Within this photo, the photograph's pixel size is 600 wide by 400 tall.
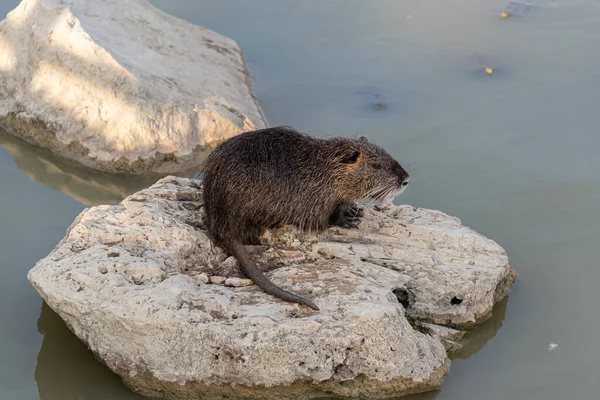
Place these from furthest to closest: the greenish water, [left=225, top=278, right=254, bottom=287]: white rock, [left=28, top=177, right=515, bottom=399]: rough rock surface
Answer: the greenish water, [left=225, top=278, right=254, bottom=287]: white rock, [left=28, top=177, right=515, bottom=399]: rough rock surface

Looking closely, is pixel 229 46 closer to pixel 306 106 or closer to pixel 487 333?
pixel 306 106

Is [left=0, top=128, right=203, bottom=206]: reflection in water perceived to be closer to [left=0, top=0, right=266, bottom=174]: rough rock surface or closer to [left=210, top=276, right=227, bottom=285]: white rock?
[left=0, top=0, right=266, bottom=174]: rough rock surface

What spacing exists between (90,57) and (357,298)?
3192mm

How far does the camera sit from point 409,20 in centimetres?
827

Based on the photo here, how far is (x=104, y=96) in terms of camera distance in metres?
6.06

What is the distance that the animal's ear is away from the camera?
4691mm

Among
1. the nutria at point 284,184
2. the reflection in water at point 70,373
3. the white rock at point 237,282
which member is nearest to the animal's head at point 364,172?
the nutria at point 284,184

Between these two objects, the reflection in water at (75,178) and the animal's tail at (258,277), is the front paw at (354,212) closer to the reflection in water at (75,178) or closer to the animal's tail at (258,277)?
the animal's tail at (258,277)

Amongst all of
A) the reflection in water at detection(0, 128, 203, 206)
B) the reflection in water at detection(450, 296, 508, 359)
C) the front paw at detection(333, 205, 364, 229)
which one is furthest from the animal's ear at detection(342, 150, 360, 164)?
the reflection in water at detection(0, 128, 203, 206)

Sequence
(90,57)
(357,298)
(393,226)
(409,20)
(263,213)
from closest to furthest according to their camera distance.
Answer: (357,298) < (263,213) < (393,226) < (90,57) < (409,20)

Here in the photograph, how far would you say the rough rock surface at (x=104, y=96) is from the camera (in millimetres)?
6000

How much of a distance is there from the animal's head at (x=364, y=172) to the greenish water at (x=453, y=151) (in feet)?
3.12

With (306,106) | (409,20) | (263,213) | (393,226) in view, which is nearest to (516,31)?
(409,20)

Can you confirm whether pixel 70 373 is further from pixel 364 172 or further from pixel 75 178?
pixel 75 178
